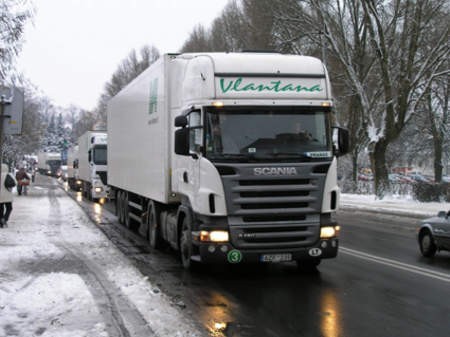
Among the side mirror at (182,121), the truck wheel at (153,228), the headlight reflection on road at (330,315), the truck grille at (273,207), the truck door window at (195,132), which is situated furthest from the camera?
the truck wheel at (153,228)

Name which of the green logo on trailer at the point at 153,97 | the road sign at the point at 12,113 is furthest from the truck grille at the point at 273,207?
the road sign at the point at 12,113

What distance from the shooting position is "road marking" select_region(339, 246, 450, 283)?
31.1 feet

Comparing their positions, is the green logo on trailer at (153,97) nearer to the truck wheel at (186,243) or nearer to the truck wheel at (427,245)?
the truck wheel at (186,243)

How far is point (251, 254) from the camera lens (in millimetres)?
8727

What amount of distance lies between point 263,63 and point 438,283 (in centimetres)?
428

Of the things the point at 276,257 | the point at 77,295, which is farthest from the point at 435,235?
the point at 77,295

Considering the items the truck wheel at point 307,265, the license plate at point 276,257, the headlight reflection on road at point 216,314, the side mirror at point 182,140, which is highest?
the side mirror at point 182,140

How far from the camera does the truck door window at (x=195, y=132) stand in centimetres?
895

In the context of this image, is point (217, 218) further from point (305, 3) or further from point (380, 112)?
point (380, 112)

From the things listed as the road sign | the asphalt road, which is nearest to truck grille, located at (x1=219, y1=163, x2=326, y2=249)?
the asphalt road

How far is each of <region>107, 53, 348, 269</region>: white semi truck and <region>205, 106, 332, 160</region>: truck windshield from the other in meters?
0.02

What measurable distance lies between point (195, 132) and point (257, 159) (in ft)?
3.62

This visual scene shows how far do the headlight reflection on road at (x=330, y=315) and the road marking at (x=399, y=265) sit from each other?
218 centimetres

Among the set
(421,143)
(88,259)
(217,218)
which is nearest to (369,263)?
(217,218)
